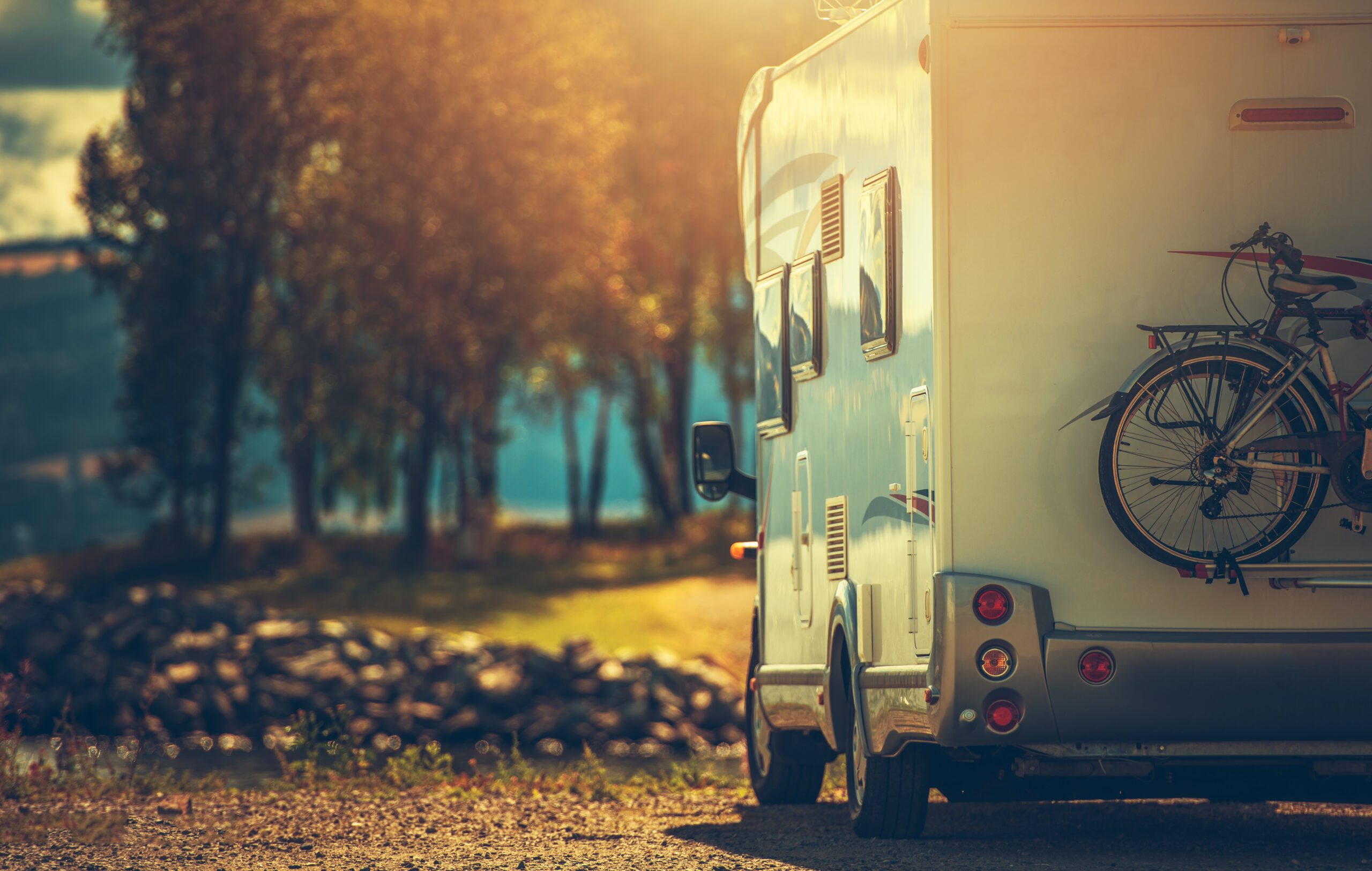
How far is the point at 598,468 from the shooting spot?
48.2m

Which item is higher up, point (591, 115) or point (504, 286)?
point (591, 115)

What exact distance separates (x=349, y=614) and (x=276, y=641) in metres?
3.09

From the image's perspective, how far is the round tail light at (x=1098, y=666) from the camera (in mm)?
7980

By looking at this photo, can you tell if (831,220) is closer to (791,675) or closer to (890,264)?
(890,264)

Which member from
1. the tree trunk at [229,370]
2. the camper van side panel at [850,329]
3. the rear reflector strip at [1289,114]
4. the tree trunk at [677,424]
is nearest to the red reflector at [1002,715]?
the camper van side panel at [850,329]

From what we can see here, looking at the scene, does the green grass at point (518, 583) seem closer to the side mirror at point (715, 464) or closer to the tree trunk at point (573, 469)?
the tree trunk at point (573, 469)

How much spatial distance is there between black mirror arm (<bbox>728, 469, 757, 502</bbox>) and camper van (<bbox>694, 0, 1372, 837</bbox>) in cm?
356

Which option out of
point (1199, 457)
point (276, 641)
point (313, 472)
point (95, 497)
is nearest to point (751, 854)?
point (1199, 457)

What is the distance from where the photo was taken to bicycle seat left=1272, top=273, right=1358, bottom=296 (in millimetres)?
8148

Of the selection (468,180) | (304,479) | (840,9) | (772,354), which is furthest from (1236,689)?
(304,479)

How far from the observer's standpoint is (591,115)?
39.2 m

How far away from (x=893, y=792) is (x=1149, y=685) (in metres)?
1.69

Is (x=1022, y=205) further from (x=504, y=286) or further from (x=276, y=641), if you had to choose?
(x=504, y=286)

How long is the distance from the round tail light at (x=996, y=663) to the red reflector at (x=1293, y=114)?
259cm
